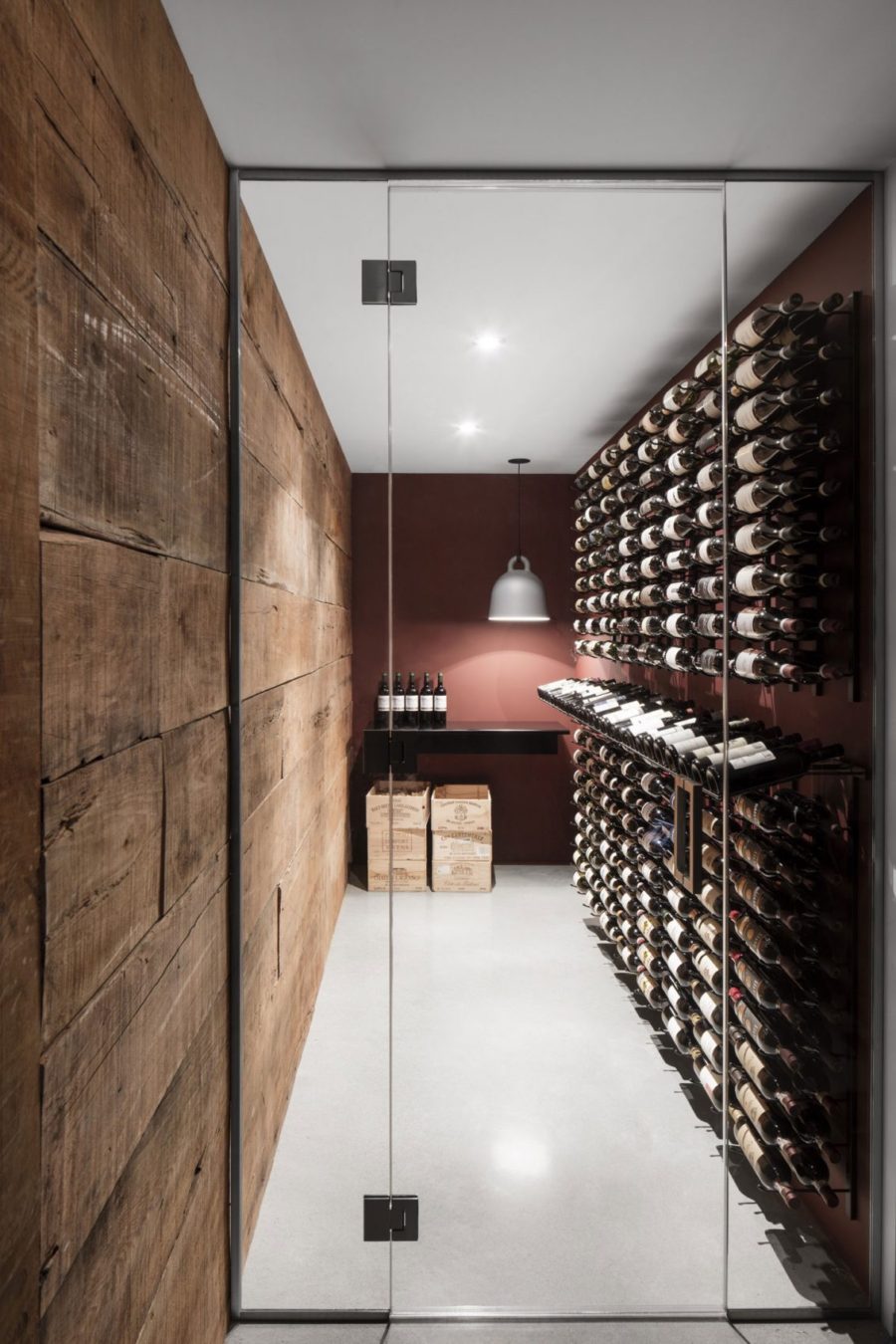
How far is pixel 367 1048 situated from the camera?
1824 millimetres

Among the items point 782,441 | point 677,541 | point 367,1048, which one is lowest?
point 367,1048

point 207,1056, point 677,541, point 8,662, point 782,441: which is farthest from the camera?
point 677,541

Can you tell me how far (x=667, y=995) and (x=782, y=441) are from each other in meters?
1.19

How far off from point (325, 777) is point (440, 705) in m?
0.47

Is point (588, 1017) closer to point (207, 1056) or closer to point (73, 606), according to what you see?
point (207, 1056)

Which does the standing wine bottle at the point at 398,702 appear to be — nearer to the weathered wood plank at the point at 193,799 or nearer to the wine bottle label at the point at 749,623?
the weathered wood plank at the point at 193,799

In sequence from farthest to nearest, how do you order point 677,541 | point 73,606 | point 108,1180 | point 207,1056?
point 677,541
point 207,1056
point 108,1180
point 73,606

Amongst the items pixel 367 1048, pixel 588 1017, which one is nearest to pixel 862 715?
pixel 588 1017

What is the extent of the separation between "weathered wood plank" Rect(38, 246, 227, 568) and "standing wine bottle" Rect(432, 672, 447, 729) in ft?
1.79

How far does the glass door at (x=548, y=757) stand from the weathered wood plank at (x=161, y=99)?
38cm

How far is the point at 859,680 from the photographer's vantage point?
69.0 inches

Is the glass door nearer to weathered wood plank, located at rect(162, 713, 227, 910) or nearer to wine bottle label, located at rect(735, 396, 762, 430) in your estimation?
wine bottle label, located at rect(735, 396, 762, 430)

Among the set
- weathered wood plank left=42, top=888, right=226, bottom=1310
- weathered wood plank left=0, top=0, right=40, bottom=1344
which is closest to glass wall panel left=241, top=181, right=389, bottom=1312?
weathered wood plank left=42, top=888, right=226, bottom=1310

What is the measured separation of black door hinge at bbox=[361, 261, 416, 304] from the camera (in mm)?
1768
